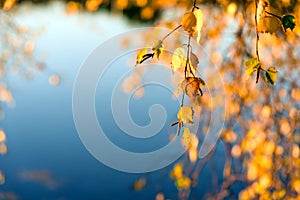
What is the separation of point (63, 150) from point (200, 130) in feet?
7.27

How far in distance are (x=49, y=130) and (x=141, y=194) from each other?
145 centimetres

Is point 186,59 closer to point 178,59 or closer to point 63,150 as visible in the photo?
point 178,59

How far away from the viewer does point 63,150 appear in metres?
4.70

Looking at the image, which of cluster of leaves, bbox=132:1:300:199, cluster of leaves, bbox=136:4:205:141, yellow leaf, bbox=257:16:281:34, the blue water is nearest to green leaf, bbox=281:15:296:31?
yellow leaf, bbox=257:16:281:34

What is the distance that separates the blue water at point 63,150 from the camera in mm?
3953

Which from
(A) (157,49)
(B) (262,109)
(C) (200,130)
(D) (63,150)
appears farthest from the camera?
(D) (63,150)

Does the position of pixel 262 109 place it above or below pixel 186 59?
below

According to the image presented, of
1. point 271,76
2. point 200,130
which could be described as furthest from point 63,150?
point 271,76

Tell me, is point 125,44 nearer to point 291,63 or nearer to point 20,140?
point 291,63

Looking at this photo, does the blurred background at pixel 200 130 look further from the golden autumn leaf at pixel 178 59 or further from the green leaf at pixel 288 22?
the golden autumn leaf at pixel 178 59

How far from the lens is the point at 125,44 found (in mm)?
2760

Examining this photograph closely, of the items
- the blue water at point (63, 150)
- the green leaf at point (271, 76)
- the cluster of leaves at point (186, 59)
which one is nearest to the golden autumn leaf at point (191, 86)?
the cluster of leaves at point (186, 59)

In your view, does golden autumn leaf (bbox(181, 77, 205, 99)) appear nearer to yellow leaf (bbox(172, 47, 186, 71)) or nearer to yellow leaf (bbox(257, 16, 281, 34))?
yellow leaf (bbox(172, 47, 186, 71))

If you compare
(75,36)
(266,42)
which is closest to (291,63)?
(266,42)
